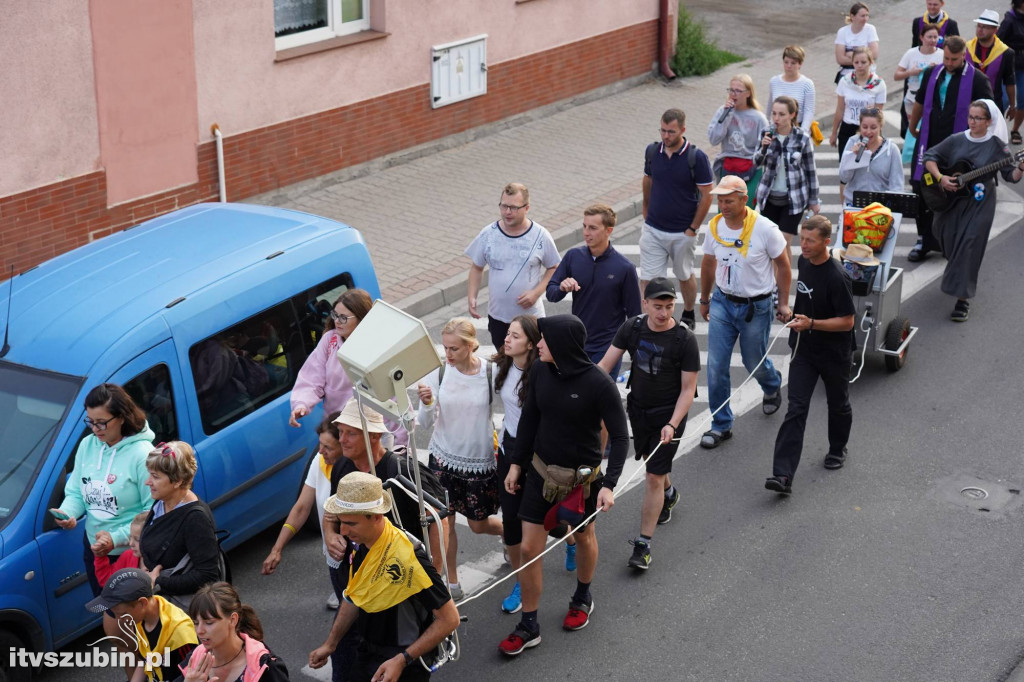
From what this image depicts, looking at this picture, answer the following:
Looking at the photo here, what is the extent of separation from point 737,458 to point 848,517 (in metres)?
1.04

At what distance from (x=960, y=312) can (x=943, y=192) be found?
3.67 ft

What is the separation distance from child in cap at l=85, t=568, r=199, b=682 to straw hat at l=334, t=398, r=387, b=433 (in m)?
1.19

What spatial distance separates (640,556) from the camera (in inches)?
305

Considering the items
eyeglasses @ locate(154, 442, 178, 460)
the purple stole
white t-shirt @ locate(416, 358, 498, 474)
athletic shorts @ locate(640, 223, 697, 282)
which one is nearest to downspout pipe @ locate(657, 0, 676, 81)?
the purple stole

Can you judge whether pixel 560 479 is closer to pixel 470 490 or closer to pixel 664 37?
pixel 470 490

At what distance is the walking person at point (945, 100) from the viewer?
1238cm

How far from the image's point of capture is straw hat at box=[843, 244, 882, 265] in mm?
9992

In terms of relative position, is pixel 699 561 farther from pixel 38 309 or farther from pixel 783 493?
pixel 38 309

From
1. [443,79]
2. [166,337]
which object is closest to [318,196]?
[443,79]

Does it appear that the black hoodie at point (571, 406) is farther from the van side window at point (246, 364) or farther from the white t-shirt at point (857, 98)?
the white t-shirt at point (857, 98)

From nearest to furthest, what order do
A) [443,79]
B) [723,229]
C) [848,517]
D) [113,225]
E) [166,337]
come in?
[166,337], [848,517], [723,229], [113,225], [443,79]

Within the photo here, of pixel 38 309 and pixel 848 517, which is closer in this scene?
pixel 38 309

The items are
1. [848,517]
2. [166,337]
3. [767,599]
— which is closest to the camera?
[166,337]

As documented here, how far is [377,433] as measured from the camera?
6.28 meters
